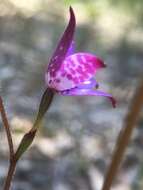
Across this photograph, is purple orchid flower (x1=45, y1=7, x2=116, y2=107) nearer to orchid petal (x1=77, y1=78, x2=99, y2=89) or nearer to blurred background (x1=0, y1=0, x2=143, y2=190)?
orchid petal (x1=77, y1=78, x2=99, y2=89)

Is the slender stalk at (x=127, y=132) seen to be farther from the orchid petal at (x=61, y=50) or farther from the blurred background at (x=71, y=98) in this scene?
the blurred background at (x=71, y=98)

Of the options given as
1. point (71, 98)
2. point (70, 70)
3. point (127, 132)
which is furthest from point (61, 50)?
point (71, 98)

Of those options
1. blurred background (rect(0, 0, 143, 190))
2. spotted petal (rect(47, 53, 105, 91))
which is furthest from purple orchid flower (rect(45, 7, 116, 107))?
blurred background (rect(0, 0, 143, 190))

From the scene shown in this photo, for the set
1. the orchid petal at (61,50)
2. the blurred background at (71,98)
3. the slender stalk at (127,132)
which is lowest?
the blurred background at (71,98)

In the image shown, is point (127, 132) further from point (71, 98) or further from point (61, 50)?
point (71, 98)

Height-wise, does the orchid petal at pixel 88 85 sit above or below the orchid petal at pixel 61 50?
below

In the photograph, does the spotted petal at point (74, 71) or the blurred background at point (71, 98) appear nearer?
the spotted petal at point (74, 71)

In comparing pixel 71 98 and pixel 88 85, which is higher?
pixel 88 85

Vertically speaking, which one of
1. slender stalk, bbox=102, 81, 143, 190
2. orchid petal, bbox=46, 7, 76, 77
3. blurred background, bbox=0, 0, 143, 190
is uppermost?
orchid petal, bbox=46, 7, 76, 77

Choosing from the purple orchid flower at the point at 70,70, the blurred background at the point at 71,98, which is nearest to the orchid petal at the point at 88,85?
the purple orchid flower at the point at 70,70
